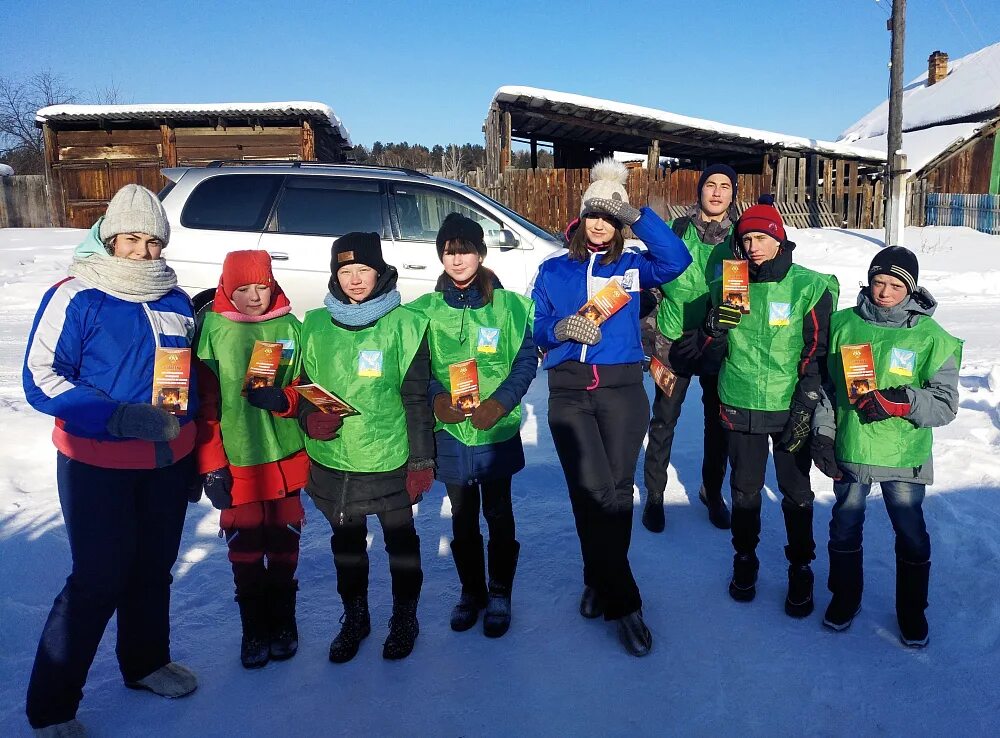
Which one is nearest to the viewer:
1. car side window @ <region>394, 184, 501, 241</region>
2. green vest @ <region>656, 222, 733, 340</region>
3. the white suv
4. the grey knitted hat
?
the grey knitted hat

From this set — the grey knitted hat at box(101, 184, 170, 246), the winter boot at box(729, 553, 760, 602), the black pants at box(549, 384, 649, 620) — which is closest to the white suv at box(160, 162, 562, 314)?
the black pants at box(549, 384, 649, 620)

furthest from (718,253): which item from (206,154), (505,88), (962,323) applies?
(206,154)

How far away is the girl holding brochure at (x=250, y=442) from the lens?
2.74 m

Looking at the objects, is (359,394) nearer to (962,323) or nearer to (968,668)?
(968,668)

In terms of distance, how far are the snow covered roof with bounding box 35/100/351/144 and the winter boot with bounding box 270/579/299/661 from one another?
1520 cm

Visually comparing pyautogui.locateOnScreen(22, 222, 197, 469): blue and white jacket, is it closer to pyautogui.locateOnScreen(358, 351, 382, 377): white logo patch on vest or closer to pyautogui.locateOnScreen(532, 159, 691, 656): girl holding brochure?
pyautogui.locateOnScreen(358, 351, 382, 377): white logo patch on vest

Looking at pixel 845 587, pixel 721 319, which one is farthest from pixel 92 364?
pixel 845 587

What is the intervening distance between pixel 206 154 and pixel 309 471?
1627cm

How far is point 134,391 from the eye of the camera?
7.98 ft

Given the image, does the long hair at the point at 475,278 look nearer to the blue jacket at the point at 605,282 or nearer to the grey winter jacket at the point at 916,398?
A: the blue jacket at the point at 605,282

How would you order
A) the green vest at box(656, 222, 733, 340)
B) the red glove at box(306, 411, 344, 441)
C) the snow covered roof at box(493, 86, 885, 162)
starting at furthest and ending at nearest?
the snow covered roof at box(493, 86, 885, 162) < the green vest at box(656, 222, 733, 340) < the red glove at box(306, 411, 344, 441)

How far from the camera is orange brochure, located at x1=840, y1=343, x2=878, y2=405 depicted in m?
2.72

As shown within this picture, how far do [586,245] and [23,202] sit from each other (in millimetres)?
21864

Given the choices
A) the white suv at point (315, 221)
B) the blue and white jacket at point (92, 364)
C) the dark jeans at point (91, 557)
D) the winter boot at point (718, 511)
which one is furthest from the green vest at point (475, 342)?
the white suv at point (315, 221)
